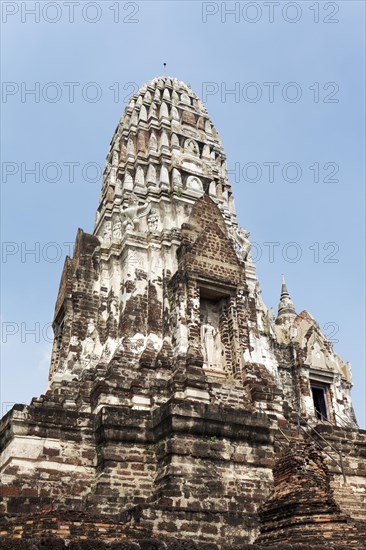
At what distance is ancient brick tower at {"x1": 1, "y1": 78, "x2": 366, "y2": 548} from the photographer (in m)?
11.6

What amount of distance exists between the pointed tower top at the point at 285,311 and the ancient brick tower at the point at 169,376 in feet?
2.39

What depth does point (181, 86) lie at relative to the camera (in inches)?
888

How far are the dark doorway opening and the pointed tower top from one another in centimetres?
298

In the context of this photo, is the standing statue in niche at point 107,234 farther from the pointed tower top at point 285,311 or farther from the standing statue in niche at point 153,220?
the pointed tower top at point 285,311

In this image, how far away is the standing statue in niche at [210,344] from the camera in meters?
15.6

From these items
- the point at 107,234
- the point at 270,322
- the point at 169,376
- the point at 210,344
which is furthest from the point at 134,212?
the point at 270,322

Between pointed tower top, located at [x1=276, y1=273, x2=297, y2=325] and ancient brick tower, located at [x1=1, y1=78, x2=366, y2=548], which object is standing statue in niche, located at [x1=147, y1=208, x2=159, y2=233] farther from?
pointed tower top, located at [x1=276, y1=273, x2=297, y2=325]

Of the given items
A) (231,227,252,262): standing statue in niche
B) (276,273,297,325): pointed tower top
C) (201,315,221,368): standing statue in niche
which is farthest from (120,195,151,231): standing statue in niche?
(276,273,297,325): pointed tower top

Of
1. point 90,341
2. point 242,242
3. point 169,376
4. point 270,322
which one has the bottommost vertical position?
point 169,376

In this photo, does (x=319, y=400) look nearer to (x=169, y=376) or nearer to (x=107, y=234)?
(x=169, y=376)

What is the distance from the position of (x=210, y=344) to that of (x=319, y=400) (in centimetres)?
847

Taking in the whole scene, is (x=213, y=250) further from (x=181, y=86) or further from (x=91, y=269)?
(x=181, y=86)

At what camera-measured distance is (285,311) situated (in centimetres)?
2439

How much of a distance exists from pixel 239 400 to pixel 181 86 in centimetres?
1335
